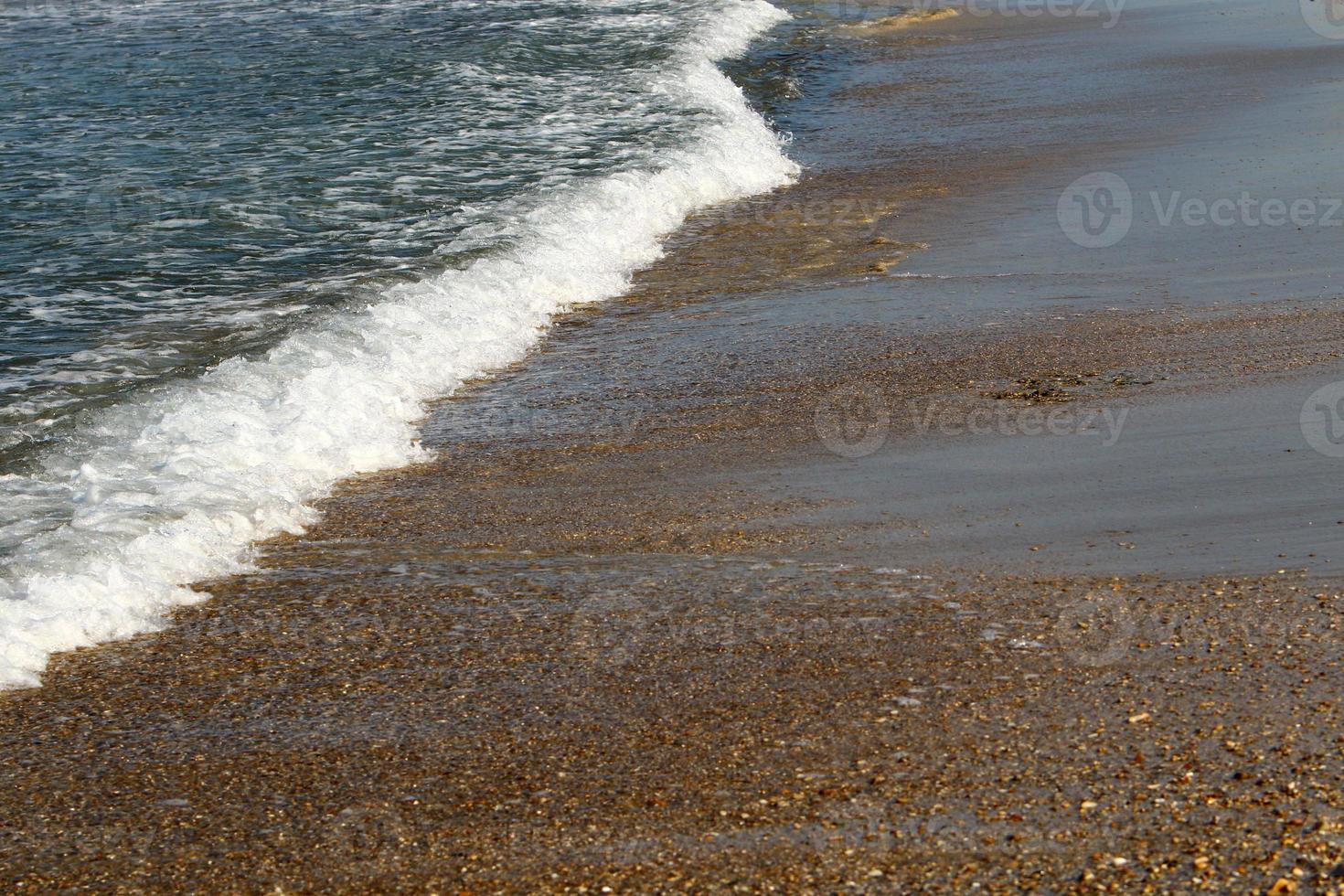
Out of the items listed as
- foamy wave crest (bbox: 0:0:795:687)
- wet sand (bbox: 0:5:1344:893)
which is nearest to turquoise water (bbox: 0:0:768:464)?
foamy wave crest (bbox: 0:0:795:687)

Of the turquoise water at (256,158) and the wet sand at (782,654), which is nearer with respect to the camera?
the wet sand at (782,654)

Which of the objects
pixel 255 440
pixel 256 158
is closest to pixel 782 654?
pixel 255 440

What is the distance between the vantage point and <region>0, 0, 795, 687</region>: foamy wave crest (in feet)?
16.4

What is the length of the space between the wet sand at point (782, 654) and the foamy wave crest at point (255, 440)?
209 millimetres

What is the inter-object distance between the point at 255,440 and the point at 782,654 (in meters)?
3.23

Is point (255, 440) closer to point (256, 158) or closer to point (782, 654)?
point (782, 654)

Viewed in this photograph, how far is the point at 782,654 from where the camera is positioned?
444cm

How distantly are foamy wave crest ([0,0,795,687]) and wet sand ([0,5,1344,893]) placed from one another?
21cm

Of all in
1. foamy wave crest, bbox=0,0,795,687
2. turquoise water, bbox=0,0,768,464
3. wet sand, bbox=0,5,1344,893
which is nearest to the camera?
wet sand, bbox=0,5,1344,893

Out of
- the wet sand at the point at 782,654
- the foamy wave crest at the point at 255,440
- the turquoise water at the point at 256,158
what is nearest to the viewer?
the wet sand at the point at 782,654

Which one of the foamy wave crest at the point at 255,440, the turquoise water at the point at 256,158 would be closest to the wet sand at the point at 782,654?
the foamy wave crest at the point at 255,440

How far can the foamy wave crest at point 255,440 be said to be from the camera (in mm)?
4992

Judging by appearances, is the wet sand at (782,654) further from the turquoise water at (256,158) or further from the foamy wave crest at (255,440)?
the turquoise water at (256,158)

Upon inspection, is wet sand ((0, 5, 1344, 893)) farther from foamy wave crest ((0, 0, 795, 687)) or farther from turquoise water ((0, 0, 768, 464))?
turquoise water ((0, 0, 768, 464))
